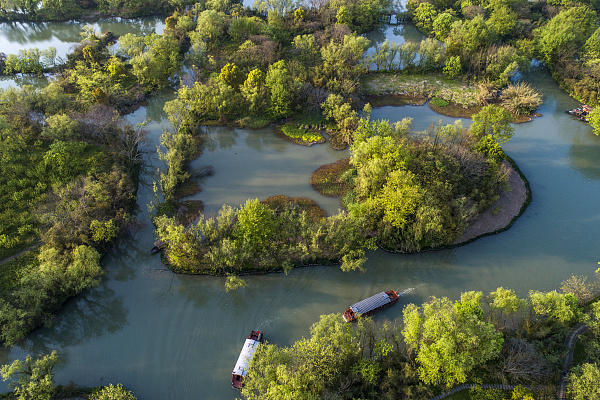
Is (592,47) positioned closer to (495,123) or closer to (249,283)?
(495,123)

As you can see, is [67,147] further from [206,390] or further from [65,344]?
[206,390]

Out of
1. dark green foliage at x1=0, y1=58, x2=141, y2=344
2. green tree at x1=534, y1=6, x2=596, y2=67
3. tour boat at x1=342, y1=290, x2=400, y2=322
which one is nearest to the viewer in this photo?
dark green foliage at x1=0, y1=58, x2=141, y2=344

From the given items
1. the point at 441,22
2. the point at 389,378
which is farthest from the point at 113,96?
the point at 441,22

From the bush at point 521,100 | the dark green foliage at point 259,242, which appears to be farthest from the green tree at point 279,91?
the bush at point 521,100

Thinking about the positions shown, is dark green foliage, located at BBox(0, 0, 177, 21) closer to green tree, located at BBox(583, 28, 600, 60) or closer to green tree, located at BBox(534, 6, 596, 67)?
green tree, located at BBox(534, 6, 596, 67)

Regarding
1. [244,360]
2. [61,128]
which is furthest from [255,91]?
[244,360]

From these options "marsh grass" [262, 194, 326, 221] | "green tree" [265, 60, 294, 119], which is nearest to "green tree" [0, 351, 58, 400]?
"marsh grass" [262, 194, 326, 221]
